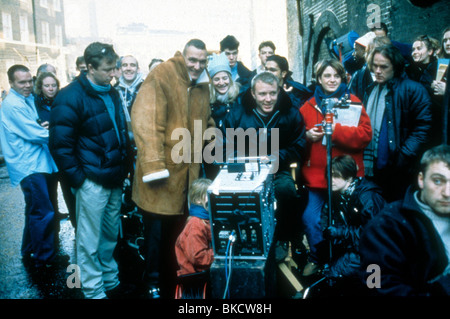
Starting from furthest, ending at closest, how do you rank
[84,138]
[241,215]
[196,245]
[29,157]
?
[29,157]
[84,138]
[196,245]
[241,215]

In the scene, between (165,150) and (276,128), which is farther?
(276,128)

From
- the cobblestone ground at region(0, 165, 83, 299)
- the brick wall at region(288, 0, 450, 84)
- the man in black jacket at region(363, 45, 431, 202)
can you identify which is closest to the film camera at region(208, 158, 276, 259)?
the man in black jacket at region(363, 45, 431, 202)

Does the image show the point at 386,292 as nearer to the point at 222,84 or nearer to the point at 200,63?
the point at 200,63

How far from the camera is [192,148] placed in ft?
11.6

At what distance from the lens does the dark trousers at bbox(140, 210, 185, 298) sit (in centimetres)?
341

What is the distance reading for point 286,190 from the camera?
139 inches

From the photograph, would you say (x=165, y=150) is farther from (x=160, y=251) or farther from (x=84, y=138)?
(x=160, y=251)

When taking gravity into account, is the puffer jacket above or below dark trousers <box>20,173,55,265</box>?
above

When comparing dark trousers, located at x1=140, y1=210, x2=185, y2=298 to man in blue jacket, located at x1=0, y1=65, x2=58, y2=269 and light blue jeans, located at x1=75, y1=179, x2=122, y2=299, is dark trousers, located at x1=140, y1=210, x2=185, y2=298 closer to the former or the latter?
light blue jeans, located at x1=75, y1=179, x2=122, y2=299

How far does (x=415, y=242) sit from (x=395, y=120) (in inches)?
72.0

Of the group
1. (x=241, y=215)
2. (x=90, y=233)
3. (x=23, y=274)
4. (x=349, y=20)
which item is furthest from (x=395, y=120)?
(x=349, y=20)

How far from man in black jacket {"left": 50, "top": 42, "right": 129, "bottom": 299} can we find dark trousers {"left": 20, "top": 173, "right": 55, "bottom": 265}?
3.29ft

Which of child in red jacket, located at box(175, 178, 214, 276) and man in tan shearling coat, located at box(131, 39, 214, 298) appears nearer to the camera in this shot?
child in red jacket, located at box(175, 178, 214, 276)
